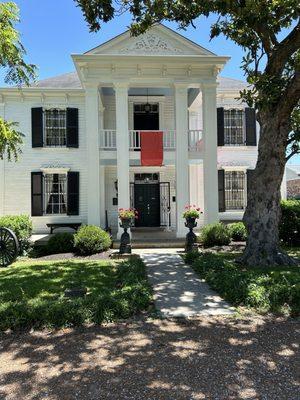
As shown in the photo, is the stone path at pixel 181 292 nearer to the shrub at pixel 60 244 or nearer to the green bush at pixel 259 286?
the green bush at pixel 259 286

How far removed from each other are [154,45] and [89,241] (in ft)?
24.8

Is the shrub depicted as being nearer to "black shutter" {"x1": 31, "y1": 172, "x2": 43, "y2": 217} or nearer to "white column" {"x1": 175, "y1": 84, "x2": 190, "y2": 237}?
"white column" {"x1": 175, "y1": 84, "x2": 190, "y2": 237}

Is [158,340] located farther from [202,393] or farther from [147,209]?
[147,209]

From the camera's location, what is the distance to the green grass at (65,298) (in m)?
5.62

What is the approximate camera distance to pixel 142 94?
704 inches

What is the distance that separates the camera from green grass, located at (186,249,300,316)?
6254 millimetres

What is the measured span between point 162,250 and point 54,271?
4.33m

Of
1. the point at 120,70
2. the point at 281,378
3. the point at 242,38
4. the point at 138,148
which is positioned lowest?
the point at 281,378

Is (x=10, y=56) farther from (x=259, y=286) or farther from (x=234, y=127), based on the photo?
(x=234, y=127)

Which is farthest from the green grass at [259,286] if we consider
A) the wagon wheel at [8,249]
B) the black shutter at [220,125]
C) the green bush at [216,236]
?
the black shutter at [220,125]

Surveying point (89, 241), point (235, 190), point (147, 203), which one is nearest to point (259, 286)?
point (89, 241)

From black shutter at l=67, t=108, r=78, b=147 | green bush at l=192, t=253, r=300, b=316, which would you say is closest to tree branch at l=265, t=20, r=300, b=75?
green bush at l=192, t=253, r=300, b=316

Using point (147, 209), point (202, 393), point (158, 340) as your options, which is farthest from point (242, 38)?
point (147, 209)

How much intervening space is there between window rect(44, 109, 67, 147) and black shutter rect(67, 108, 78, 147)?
0.27 m
